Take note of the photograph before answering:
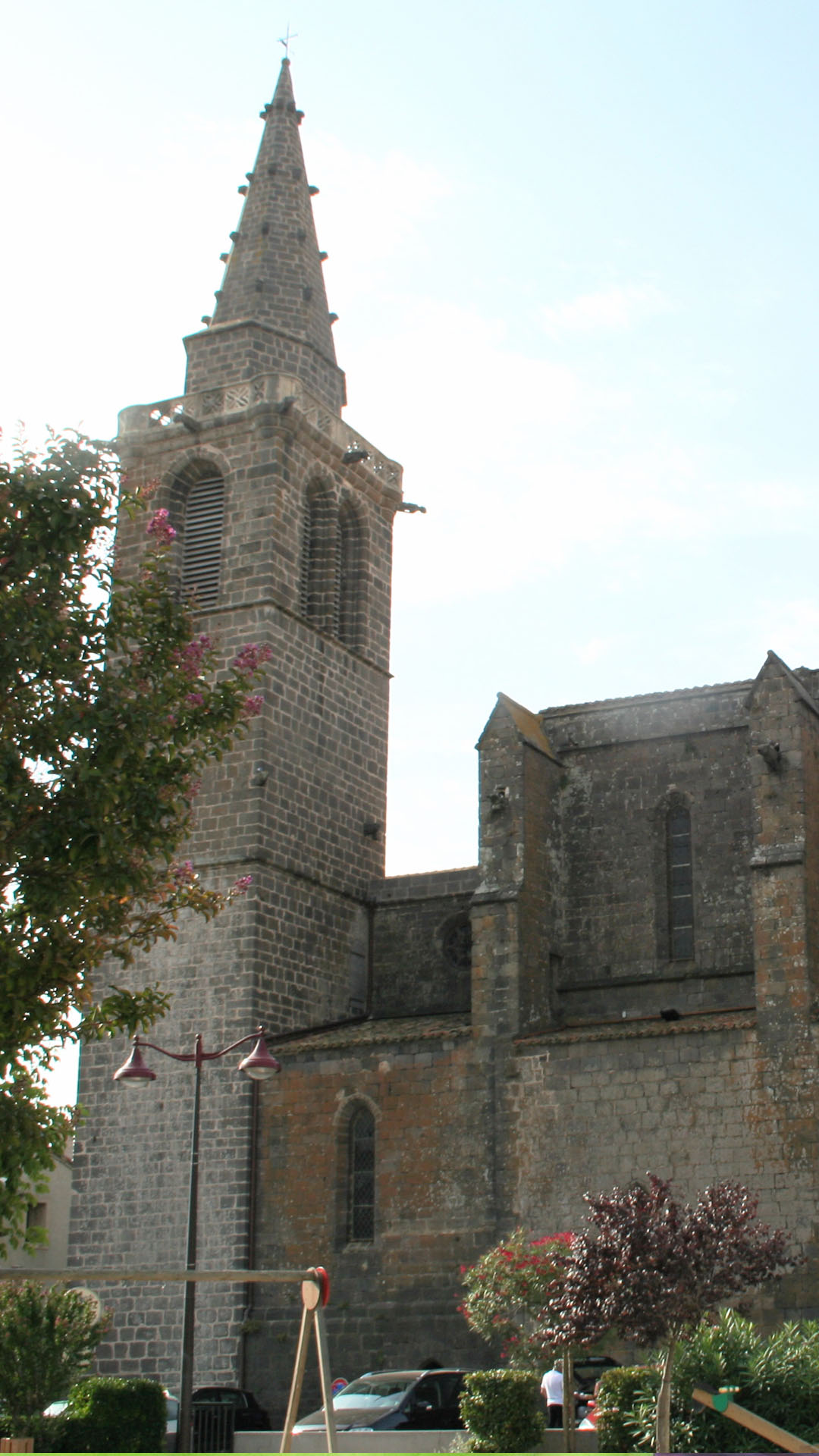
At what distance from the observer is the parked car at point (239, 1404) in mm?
23234

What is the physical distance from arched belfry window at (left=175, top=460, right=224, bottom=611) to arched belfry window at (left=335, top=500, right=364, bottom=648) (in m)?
2.48

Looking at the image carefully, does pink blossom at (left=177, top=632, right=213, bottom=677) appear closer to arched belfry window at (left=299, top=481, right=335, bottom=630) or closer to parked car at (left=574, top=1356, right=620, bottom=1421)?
parked car at (left=574, top=1356, right=620, bottom=1421)

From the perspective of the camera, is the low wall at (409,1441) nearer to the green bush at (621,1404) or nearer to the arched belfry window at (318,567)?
the green bush at (621,1404)

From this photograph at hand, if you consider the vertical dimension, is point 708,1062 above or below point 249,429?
below

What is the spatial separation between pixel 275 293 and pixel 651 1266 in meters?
22.0

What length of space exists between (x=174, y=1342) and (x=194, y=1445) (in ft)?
16.1

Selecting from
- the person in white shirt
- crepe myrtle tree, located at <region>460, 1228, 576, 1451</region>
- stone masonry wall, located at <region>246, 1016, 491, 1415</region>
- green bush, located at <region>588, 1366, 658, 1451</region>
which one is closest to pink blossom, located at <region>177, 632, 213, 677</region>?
green bush, located at <region>588, 1366, 658, 1451</region>

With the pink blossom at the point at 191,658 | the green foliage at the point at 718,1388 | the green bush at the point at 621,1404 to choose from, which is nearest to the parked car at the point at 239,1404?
the green bush at the point at 621,1404

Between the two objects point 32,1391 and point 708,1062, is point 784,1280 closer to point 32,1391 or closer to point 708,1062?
point 708,1062

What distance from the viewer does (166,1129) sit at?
2720 cm

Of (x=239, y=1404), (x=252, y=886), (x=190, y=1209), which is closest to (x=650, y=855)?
(x=252, y=886)

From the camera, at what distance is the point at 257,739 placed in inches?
1132

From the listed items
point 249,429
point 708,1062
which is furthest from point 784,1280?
point 249,429

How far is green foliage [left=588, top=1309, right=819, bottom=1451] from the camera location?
1712cm
